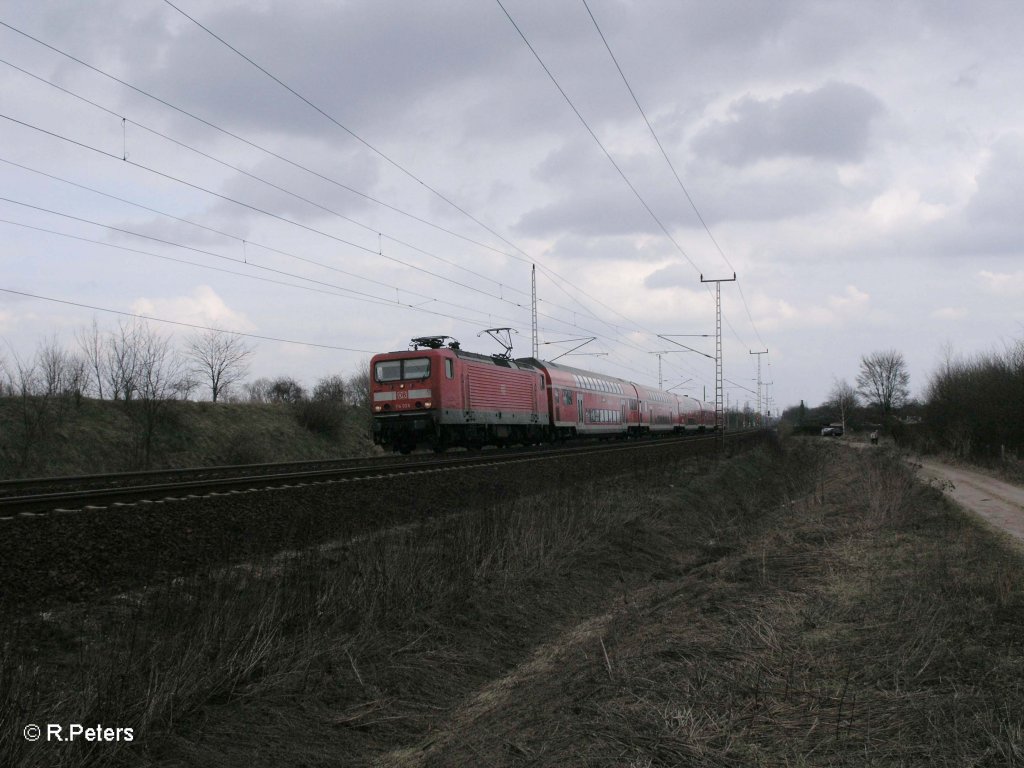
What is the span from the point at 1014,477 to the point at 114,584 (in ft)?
93.6

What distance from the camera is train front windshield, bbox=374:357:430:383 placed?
2444cm

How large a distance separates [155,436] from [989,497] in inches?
1053

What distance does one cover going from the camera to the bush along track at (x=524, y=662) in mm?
4496

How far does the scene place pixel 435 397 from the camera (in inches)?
947

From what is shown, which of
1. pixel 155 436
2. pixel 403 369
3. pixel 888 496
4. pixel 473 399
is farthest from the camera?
pixel 155 436

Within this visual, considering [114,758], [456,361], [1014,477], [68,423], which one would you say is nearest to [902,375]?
[1014,477]

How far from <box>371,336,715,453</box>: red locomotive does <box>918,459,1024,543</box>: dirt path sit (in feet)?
43.6

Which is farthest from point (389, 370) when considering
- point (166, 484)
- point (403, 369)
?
point (166, 484)

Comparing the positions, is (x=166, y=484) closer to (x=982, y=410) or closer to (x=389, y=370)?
(x=389, y=370)

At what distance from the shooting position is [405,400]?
24312mm

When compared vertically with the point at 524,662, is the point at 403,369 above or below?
above

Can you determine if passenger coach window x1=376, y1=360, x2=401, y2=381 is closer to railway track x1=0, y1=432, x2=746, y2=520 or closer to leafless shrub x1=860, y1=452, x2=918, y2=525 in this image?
railway track x1=0, y1=432, x2=746, y2=520

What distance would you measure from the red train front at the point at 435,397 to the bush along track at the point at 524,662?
1367 centimetres

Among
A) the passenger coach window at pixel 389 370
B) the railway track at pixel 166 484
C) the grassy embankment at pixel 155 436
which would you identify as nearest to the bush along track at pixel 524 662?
the railway track at pixel 166 484
